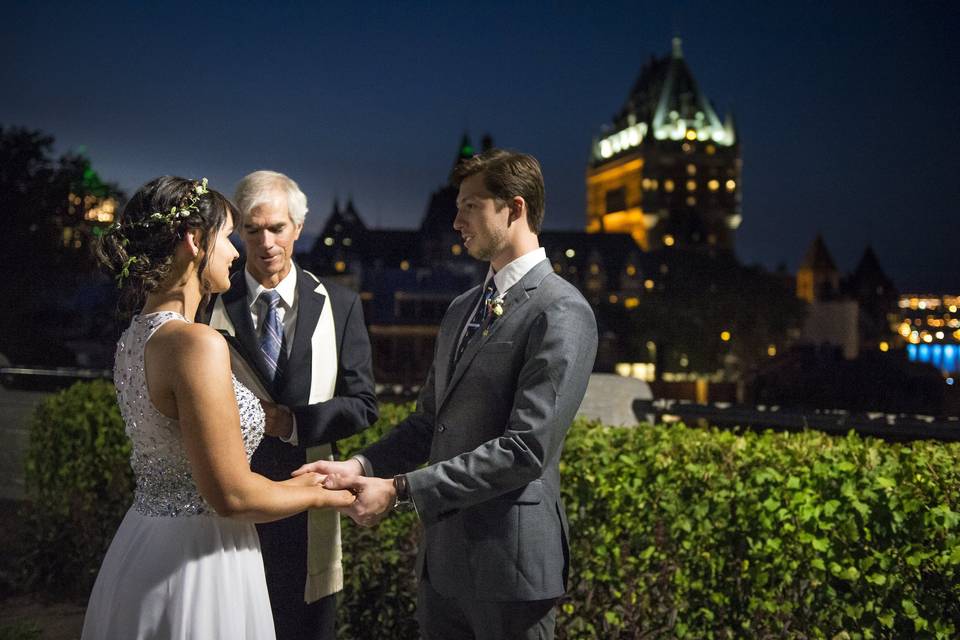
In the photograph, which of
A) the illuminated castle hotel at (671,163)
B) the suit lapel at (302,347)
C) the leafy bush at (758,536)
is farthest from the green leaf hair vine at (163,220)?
the illuminated castle hotel at (671,163)

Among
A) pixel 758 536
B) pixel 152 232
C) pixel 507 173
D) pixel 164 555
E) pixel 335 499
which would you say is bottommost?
pixel 758 536

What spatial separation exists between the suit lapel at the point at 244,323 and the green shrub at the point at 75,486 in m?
3.44

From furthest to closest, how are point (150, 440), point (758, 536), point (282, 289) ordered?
point (758, 536) < point (282, 289) < point (150, 440)

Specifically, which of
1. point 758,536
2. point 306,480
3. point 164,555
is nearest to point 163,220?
point 306,480

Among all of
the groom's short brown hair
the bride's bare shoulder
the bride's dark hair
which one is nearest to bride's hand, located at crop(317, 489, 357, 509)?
the bride's bare shoulder

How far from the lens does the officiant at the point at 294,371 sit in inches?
160

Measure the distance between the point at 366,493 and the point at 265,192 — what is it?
5.34 ft

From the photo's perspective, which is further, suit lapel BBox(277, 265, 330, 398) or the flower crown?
suit lapel BBox(277, 265, 330, 398)

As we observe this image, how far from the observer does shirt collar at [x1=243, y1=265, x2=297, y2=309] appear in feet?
14.2

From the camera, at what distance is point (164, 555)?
3.11 m

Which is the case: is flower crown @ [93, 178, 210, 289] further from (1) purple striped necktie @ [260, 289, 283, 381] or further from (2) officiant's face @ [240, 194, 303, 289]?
(1) purple striped necktie @ [260, 289, 283, 381]

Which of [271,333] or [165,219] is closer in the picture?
[165,219]

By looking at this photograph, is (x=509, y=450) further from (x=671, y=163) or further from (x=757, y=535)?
(x=671, y=163)

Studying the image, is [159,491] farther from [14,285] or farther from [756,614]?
[14,285]
